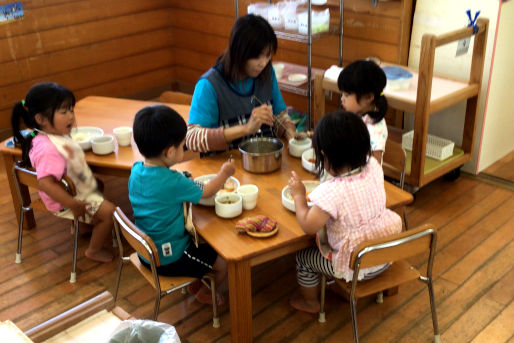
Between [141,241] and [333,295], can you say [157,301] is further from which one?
[333,295]

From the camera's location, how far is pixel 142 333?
149cm

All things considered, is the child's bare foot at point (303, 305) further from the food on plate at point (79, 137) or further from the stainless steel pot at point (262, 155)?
the food on plate at point (79, 137)

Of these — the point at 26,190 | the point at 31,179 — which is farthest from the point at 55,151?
the point at 26,190

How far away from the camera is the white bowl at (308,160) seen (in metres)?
2.48

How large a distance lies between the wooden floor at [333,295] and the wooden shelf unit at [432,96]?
27cm

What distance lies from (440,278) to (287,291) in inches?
29.6

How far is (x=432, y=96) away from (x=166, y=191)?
6.00ft

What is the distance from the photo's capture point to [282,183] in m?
2.42

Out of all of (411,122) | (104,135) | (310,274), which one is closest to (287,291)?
(310,274)

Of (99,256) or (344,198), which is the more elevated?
(344,198)

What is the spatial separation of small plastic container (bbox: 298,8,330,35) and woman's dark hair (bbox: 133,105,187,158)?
1.93 metres

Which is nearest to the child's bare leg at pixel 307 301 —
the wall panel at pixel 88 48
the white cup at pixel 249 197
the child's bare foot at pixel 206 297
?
the child's bare foot at pixel 206 297

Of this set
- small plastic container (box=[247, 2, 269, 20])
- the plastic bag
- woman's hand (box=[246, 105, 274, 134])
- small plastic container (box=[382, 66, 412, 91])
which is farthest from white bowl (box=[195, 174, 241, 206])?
small plastic container (box=[247, 2, 269, 20])

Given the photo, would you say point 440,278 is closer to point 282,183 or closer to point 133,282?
point 282,183
